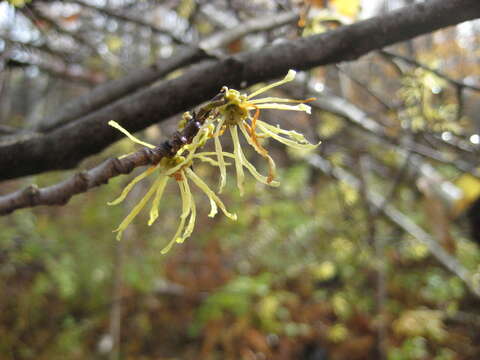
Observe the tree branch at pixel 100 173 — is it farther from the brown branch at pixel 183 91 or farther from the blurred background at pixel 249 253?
the blurred background at pixel 249 253

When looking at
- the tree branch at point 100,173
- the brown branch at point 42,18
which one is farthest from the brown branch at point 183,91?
the brown branch at point 42,18

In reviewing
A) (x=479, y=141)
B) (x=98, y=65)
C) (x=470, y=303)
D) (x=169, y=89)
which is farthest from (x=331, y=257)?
(x=169, y=89)

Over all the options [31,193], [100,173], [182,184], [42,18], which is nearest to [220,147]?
[182,184]

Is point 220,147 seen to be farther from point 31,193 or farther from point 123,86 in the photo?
point 123,86

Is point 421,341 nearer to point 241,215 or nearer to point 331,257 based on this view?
point 331,257

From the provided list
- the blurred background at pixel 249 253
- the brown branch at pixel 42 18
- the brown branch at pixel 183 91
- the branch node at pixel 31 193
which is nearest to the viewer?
the branch node at pixel 31 193
